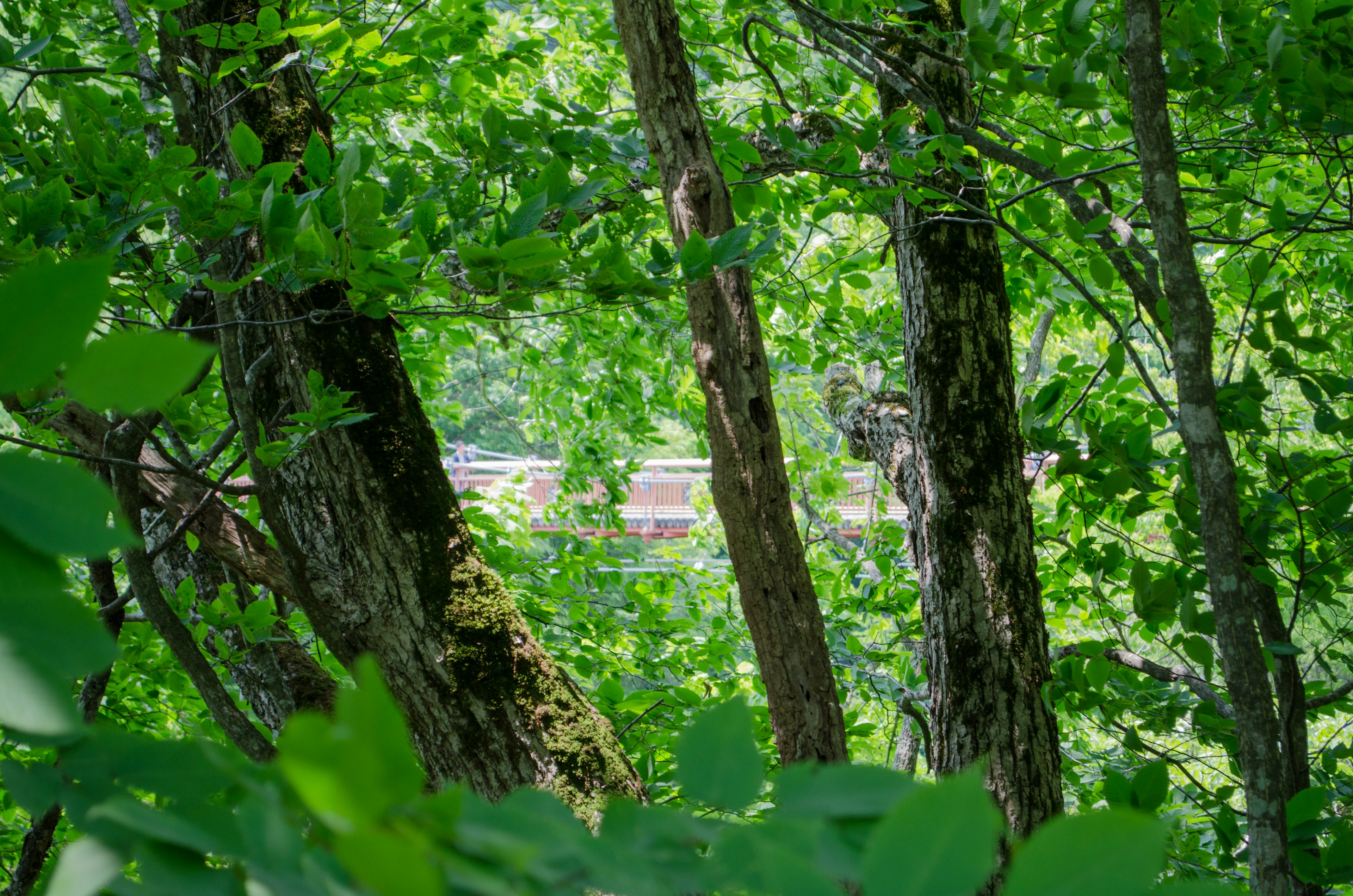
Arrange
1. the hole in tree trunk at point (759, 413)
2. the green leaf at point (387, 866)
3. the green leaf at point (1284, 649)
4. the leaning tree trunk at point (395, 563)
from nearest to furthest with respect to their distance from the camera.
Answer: the green leaf at point (387, 866) < the green leaf at point (1284, 649) < the leaning tree trunk at point (395, 563) < the hole in tree trunk at point (759, 413)

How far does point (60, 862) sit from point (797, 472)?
442cm

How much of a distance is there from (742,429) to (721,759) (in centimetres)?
152

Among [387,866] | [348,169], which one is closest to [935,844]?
[387,866]

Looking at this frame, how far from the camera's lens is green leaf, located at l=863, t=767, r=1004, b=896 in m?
0.25

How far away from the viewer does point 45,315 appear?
0.28 meters

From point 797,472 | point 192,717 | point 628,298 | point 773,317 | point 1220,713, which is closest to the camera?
point 628,298

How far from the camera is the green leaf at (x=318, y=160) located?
1.18 metres

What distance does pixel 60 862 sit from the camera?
28 centimetres

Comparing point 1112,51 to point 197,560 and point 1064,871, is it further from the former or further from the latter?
point 197,560

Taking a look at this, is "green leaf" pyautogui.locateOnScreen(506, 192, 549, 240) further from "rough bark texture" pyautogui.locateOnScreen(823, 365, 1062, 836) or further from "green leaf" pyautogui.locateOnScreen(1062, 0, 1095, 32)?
"rough bark texture" pyautogui.locateOnScreen(823, 365, 1062, 836)

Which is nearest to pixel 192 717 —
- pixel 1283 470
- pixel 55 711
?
pixel 55 711

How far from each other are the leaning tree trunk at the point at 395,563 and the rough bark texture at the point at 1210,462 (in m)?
1.05

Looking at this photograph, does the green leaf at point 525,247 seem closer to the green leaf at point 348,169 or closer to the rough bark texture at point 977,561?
the green leaf at point 348,169

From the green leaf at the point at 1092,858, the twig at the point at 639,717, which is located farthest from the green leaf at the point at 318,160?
the twig at the point at 639,717
